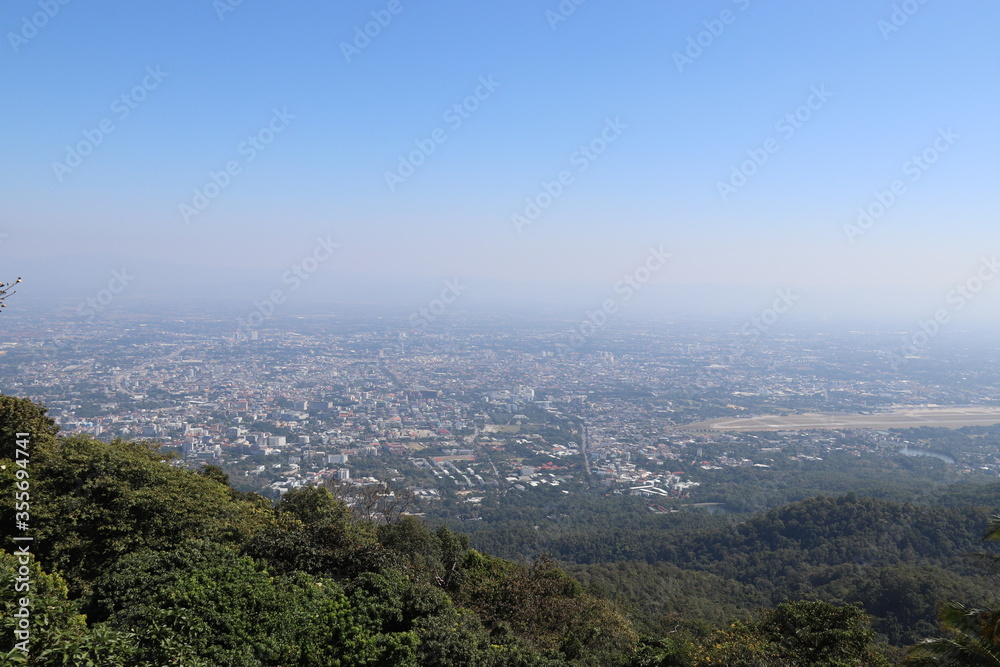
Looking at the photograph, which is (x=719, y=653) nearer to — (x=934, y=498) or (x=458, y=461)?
(x=934, y=498)

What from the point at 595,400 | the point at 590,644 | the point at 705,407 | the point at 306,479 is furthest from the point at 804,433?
the point at 590,644

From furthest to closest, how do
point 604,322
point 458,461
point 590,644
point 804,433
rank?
point 604,322, point 804,433, point 458,461, point 590,644

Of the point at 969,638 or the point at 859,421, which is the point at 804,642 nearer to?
the point at 969,638

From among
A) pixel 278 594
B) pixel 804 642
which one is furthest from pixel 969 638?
pixel 278 594

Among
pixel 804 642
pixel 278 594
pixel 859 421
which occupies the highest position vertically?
pixel 278 594

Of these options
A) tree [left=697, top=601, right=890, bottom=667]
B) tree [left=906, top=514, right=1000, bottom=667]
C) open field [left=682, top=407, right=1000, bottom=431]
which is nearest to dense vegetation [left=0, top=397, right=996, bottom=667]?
tree [left=697, top=601, right=890, bottom=667]

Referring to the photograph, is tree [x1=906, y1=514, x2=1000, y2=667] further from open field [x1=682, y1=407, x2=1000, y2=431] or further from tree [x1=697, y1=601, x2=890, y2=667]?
open field [x1=682, y1=407, x2=1000, y2=431]

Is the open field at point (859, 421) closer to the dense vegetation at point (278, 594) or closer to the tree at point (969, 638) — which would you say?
the dense vegetation at point (278, 594)

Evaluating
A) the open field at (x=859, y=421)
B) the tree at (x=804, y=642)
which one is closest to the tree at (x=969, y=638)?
the tree at (x=804, y=642)
